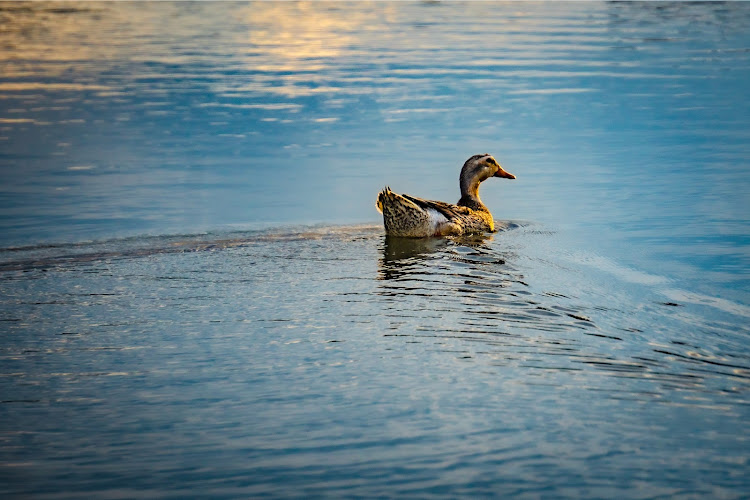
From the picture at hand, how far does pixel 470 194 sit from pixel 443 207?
1256 mm

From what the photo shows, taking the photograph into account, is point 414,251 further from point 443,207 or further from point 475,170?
point 475,170

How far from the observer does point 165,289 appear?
7.70 meters

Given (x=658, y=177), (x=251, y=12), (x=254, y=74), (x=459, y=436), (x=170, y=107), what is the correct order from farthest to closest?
(x=251, y=12) → (x=254, y=74) → (x=170, y=107) → (x=658, y=177) → (x=459, y=436)

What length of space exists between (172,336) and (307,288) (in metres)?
1.47

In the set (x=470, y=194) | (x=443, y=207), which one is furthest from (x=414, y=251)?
(x=470, y=194)

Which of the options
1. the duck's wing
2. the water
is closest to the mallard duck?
the duck's wing

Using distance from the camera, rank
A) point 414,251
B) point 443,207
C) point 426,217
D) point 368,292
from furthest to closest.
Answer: point 443,207, point 426,217, point 414,251, point 368,292

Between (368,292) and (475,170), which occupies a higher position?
(475,170)

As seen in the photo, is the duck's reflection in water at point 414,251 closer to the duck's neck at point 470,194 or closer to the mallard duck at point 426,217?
the mallard duck at point 426,217

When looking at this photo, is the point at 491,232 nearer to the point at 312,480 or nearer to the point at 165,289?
the point at 165,289

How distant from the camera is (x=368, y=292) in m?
7.63

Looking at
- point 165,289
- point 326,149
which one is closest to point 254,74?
point 326,149

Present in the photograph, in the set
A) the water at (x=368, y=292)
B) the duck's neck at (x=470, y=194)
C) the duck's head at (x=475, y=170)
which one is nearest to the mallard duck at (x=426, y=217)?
the duck's neck at (x=470, y=194)

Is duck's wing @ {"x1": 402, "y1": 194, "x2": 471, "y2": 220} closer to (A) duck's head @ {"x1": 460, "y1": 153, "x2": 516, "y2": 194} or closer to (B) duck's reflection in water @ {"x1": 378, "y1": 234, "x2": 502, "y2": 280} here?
(B) duck's reflection in water @ {"x1": 378, "y1": 234, "x2": 502, "y2": 280}
